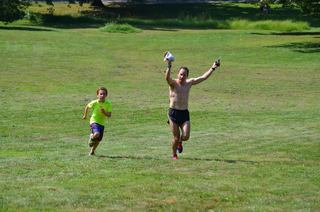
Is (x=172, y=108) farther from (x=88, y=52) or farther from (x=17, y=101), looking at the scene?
(x=88, y=52)

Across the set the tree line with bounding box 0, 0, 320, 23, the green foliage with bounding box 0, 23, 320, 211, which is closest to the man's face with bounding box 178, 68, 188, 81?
the green foliage with bounding box 0, 23, 320, 211

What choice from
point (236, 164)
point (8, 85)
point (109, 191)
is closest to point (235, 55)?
point (8, 85)

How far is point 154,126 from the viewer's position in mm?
22922

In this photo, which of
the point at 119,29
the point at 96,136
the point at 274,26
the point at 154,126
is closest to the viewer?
the point at 96,136

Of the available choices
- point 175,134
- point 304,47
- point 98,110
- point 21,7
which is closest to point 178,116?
point 175,134

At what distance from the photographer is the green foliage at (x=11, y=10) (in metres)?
58.8

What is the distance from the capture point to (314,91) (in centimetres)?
3234

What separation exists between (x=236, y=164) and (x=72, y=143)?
5.46 meters

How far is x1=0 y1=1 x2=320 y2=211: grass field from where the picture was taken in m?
11.5

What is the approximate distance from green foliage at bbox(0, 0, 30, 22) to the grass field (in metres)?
4.80

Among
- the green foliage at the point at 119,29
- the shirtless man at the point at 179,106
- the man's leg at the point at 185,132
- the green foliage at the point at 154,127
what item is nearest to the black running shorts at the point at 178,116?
the shirtless man at the point at 179,106

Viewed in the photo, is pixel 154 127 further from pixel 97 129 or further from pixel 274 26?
pixel 274 26

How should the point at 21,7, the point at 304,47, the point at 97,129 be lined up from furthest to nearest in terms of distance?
the point at 21,7
the point at 304,47
the point at 97,129

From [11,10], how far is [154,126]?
130ft
